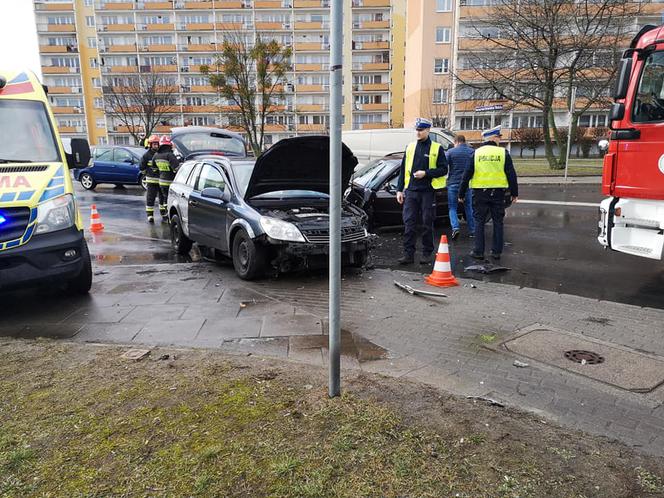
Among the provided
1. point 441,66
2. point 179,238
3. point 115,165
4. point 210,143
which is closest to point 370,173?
point 179,238

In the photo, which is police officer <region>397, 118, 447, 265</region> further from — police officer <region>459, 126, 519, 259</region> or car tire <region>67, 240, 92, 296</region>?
car tire <region>67, 240, 92, 296</region>

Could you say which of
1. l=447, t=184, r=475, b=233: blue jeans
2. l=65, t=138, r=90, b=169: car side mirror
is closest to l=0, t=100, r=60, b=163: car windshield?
l=65, t=138, r=90, b=169: car side mirror

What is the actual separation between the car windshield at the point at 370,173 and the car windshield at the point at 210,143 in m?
4.82

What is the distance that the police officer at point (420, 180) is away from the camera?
760 centimetres

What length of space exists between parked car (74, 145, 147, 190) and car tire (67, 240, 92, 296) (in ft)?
52.7

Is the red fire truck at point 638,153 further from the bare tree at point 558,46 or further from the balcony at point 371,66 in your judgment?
the balcony at point 371,66

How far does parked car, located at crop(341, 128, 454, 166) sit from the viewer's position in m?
19.1

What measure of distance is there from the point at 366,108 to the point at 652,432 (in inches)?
2790

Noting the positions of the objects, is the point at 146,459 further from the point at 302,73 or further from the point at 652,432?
the point at 302,73

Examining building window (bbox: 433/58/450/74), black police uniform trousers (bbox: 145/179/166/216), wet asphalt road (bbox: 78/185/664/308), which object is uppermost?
building window (bbox: 433/58/450/74)

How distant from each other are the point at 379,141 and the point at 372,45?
5668 centimetres

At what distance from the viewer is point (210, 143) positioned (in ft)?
48.1

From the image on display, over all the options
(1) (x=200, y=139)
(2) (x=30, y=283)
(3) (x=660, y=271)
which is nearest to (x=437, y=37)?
(1) (x=200, y=139)

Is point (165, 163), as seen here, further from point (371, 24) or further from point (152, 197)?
point (371, 24)
